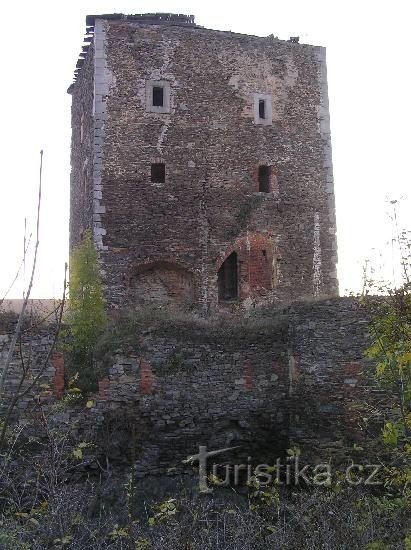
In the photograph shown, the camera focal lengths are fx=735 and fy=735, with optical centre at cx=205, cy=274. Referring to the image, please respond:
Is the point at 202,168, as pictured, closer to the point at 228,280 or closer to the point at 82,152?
the point at 228,280

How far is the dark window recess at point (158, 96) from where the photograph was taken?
17.3 meters

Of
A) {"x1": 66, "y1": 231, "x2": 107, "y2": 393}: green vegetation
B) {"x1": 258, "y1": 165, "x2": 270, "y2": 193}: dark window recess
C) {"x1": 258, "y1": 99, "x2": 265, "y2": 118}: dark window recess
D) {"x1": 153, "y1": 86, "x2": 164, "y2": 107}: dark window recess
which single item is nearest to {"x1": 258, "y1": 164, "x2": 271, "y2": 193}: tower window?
{"x1": 258, "y1": 165, "x2": 270, "y2": 193}: dark window recess

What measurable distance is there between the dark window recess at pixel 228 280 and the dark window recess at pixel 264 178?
183 cm

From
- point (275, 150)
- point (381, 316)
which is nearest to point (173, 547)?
point (381, 316)

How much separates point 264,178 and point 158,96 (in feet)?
10.5

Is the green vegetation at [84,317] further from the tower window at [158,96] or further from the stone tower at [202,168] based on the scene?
the tower window at [158,96]

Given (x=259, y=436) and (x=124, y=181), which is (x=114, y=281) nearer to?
(x=124, y=181)

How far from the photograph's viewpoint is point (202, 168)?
56.6ft

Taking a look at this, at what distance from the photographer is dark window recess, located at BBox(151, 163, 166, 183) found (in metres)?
17.0

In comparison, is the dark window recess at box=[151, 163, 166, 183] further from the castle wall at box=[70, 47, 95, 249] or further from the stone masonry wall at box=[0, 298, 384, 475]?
the stone masonry wall at box=[0, 298, 384, 475]

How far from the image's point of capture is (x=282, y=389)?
39.7 feet

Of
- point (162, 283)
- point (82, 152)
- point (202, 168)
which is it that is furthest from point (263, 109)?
point (162, 283)

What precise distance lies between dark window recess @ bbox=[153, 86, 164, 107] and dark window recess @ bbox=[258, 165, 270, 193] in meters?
2.82

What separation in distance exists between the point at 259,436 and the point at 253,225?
668 centimetres
